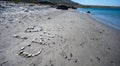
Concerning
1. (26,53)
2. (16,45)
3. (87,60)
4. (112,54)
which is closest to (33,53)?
(26,53)

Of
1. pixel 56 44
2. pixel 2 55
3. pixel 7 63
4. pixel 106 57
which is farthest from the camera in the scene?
pixel 56 44

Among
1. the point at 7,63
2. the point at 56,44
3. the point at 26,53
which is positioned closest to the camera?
the point at 7,63

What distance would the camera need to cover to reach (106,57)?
4.91 meters

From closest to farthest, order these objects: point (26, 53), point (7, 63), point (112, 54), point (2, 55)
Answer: point (7, 63) → point (2, 55) → point (26, 53) → point (112, 54)

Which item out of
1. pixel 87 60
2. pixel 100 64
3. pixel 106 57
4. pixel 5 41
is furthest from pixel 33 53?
pixel 106 57

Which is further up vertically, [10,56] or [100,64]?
[10,56]

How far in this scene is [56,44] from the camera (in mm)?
5750

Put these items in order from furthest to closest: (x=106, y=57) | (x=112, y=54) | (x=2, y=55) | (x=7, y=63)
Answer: (x=112, y=54)
(x=106, y=57)
(x=2, y=55)
(x=7, y=63)

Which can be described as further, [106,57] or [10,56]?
[106,57]

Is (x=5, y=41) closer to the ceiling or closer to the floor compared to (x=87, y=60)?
closer to the ceiling

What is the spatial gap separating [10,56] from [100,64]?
177 inches

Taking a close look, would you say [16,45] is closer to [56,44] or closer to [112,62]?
[56,44]

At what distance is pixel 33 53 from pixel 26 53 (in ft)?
1.17

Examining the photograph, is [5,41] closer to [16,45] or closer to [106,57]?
[16,45]
